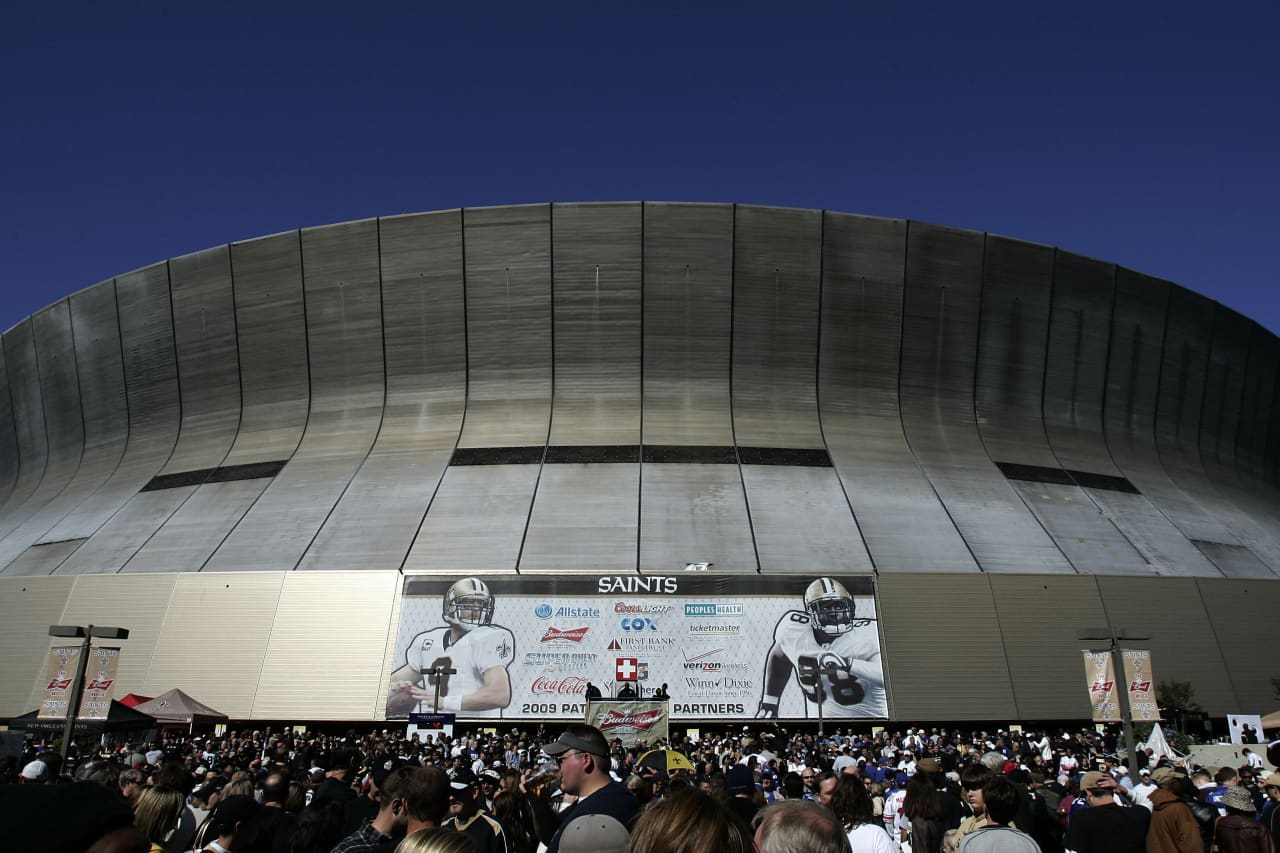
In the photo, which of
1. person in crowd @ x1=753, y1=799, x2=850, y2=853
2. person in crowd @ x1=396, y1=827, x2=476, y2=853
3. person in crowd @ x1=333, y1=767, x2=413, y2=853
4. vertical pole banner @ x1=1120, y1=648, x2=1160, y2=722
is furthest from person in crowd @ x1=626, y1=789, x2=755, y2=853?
vertical pole banner @ x1=1120, y1=648, x2=1160, y2=722

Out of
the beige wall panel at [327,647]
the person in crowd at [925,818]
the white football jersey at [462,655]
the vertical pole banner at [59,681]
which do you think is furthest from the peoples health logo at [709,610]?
the person in crowd at [925,818]

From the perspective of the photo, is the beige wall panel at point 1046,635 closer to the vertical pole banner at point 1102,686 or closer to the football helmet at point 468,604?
the vertical pole banner at point 1102,686

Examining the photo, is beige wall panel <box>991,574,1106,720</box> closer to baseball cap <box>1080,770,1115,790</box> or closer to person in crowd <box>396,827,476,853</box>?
baseball cap <box>1080,770,1115,790</box>

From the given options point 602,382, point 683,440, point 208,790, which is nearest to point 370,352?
point 602,382

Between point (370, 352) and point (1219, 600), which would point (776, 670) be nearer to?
point (1219, 600)

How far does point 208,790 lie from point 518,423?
24.4m

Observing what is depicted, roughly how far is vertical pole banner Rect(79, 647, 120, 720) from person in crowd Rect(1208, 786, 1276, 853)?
616 inches

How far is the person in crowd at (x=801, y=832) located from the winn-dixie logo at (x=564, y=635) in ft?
70.4

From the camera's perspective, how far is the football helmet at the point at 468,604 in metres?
23.6

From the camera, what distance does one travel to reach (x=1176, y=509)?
103 feet

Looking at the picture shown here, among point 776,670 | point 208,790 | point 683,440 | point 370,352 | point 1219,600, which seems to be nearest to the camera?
point 208,790

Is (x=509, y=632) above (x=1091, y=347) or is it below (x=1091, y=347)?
below

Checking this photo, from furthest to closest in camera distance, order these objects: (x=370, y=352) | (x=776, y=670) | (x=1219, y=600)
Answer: (x=370, y=352) < (x=1219, y=600) < (x=776, y=670)

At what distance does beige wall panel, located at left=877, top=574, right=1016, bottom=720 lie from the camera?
75.2 feet
